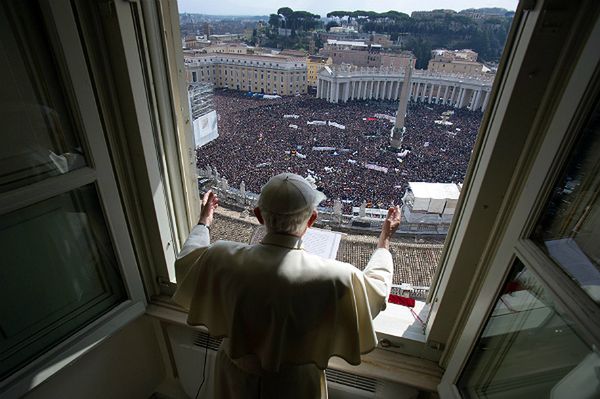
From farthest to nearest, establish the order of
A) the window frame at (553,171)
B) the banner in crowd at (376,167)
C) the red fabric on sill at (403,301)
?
the banner in crowd at (376,167) → the red fabric on sill at (403,301) → the window frame at (553,171)

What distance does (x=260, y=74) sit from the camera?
131 inches

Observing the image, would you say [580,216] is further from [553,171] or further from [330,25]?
[330,25]

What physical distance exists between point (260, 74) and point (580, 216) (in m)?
3.23

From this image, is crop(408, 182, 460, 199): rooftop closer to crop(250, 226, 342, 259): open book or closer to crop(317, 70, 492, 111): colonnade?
crop(317, 70, 492, 111): colonnade

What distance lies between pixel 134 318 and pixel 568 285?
4.27 feet

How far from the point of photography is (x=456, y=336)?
0.95m

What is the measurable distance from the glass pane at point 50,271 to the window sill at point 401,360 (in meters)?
0.89

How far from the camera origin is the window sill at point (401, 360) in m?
1.01

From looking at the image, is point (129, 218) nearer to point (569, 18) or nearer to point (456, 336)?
point (456, 336)

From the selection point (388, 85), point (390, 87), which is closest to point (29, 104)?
point (388, 85)

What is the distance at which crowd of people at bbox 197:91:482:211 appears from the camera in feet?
12.4

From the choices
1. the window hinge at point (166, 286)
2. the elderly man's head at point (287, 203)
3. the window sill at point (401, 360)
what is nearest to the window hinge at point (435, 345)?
the window sill at point (401, 360)

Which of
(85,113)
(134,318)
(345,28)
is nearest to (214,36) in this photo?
(345,28)

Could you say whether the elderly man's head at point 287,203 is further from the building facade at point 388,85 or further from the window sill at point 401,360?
the building facade at point 388,85
